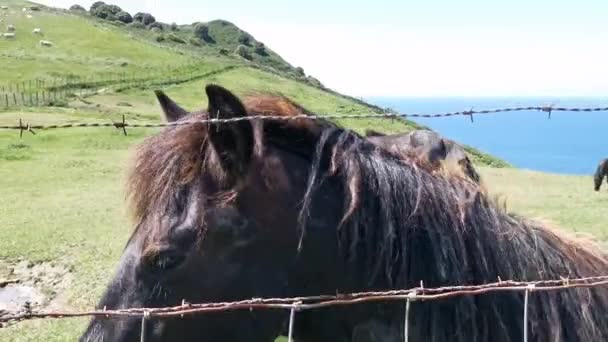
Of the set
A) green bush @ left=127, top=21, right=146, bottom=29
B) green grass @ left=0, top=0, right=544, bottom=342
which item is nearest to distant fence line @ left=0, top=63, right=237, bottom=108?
green grass @ left=0, top=0, right=544, bottom=342

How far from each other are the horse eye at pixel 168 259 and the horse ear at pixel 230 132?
0.33 metres

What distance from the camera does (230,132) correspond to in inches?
95.3

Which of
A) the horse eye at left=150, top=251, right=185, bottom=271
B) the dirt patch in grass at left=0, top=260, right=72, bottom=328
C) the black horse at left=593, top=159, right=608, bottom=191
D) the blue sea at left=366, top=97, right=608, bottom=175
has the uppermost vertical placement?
the horse eye at left=150, top=251, right=185, bottom=271

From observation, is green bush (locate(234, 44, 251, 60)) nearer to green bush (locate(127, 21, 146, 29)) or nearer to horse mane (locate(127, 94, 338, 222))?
green bush (locate(127, 21, 146, 29))

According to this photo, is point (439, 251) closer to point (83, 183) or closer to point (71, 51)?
point (83, 183)

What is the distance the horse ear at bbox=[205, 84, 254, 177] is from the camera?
2.34 meters

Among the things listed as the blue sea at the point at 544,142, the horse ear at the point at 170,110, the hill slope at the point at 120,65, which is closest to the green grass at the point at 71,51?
the hill slope at the point at 120,65

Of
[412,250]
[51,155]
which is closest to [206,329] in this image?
[412,250]

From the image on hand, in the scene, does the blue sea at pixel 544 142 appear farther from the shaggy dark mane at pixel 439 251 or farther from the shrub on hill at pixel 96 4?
the shaggy dark mane at pixel 439 251

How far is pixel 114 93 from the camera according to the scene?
4944 cm

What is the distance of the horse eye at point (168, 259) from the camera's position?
8.06 feet

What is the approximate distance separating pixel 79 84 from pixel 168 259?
53290mm

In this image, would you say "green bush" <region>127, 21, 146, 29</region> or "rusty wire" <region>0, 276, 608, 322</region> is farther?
"green bush" <region>127, 21, 146, 29</region>

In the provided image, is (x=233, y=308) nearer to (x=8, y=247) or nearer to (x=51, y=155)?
(x=8, y=247)
